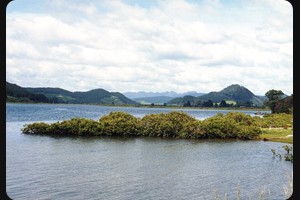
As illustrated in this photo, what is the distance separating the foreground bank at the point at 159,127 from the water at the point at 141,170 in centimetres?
417

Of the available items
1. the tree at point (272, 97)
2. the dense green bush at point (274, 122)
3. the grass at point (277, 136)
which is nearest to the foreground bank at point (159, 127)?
the grass at point (277, 136)

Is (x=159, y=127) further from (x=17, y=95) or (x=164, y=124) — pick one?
(x=17, y=95)

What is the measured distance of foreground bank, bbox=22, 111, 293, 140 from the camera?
39.9 meters

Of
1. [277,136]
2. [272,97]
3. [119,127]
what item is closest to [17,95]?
[272,97]

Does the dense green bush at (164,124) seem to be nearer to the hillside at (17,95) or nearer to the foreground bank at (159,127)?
the foreground bank at (159,127)

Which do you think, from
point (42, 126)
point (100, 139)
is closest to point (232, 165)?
point (100, 139)

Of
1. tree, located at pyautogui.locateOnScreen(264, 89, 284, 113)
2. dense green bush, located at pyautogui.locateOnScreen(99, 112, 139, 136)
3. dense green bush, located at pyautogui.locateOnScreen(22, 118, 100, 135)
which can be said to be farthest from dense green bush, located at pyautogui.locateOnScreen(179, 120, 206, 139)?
tree, located at pyautogui.locateOnScreen(264, 89, 284, 113)

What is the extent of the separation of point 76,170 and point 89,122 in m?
20.1

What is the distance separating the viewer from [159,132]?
136 feet

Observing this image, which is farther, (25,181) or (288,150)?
(288,150)

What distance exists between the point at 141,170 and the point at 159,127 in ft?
61.8

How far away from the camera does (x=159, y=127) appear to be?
4109cm

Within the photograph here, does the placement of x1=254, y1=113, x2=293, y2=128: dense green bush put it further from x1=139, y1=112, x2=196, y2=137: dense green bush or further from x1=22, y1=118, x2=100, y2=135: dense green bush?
x1=22, y1=118, x2=100, y2=135: dense green bush

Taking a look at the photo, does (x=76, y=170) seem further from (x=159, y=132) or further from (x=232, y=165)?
(x=159, y=132)
